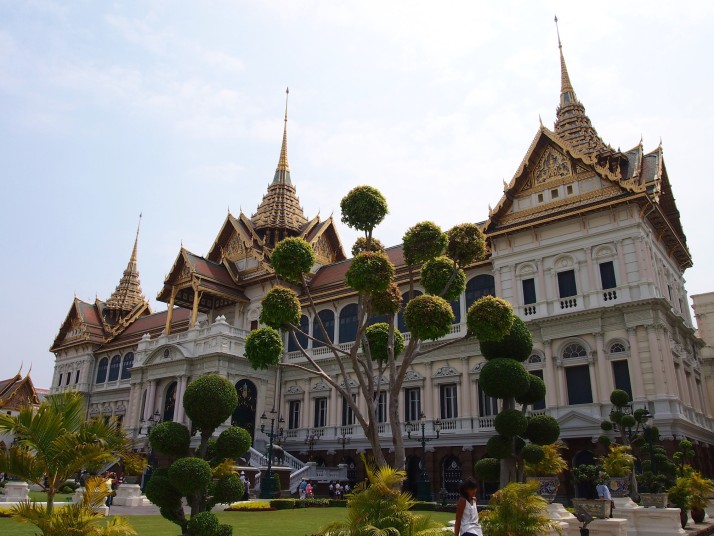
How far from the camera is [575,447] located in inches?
→ 902

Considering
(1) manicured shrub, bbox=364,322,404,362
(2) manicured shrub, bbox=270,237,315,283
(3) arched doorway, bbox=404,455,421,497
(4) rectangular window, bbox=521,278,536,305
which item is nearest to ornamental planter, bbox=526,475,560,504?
(1) manicured shrub, bbox=364,322,404,362

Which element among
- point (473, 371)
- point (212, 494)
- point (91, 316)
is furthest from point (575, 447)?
point (91, 316)

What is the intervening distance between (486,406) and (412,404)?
13.2ft

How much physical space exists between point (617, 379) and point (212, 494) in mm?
17980

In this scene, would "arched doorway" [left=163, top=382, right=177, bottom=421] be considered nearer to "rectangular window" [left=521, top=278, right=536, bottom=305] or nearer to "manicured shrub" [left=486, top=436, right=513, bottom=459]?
"rectangular window" [left=521, top=278, right=536, bottom=305]

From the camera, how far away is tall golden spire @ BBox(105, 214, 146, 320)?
54656mm

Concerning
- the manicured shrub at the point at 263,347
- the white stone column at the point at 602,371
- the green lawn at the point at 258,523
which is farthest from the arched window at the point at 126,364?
the manicured shrub at the point at 263,347

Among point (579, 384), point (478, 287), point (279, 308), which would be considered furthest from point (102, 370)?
point (279, 308)

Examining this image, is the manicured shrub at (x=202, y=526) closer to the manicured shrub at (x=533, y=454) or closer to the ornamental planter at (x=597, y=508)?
the manicured shrub at (x=533, y=454)

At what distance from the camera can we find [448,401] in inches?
1102

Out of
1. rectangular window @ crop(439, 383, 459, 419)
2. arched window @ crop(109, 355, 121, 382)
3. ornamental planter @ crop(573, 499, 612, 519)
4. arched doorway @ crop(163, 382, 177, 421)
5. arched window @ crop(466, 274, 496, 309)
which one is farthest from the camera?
arched window @ crop(109, 355, 121, 382)

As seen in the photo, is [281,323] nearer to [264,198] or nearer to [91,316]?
[264,198]

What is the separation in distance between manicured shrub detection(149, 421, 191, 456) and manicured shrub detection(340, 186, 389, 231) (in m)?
6.44

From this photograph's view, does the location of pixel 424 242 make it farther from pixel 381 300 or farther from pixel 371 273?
pixel 371 273
